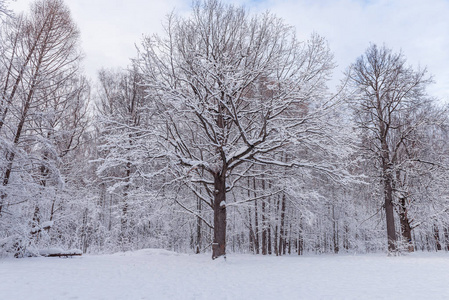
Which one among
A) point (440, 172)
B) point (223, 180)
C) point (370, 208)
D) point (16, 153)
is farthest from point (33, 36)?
point (370, 208)

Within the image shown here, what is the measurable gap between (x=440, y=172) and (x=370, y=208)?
1393 cm

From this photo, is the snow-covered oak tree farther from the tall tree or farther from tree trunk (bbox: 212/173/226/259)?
the tall tree

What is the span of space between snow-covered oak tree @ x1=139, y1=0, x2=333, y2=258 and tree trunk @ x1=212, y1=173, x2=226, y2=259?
0.04 meters

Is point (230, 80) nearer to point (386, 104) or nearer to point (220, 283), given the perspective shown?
point (220, 283)

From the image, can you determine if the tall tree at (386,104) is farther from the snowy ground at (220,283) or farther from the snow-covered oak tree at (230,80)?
the snowy ground at (220,283)

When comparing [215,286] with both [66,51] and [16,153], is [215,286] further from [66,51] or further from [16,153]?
[66,51]

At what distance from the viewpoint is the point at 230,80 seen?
9406 mm

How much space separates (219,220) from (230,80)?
17.7 ft

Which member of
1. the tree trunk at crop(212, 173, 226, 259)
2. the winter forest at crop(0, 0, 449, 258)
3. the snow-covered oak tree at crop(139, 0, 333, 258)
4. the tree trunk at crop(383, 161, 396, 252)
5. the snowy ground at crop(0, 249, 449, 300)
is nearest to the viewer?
the snowy ground at crop(0, 249, 449, 300)

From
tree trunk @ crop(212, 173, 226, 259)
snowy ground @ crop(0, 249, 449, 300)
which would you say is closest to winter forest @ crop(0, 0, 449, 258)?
tree trunk @ crop(212, 173, 226, 259)

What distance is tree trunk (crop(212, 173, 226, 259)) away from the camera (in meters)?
10.3

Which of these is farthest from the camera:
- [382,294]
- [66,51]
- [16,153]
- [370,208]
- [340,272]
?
[370,208]

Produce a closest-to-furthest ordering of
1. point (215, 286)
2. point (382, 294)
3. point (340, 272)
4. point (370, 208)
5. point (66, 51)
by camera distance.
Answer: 1. point (382, 294)
2. point (215, 286)
3. point (340, 272)
4. point (66, 51)
5. point (370, 208)

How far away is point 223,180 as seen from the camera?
10.9m
